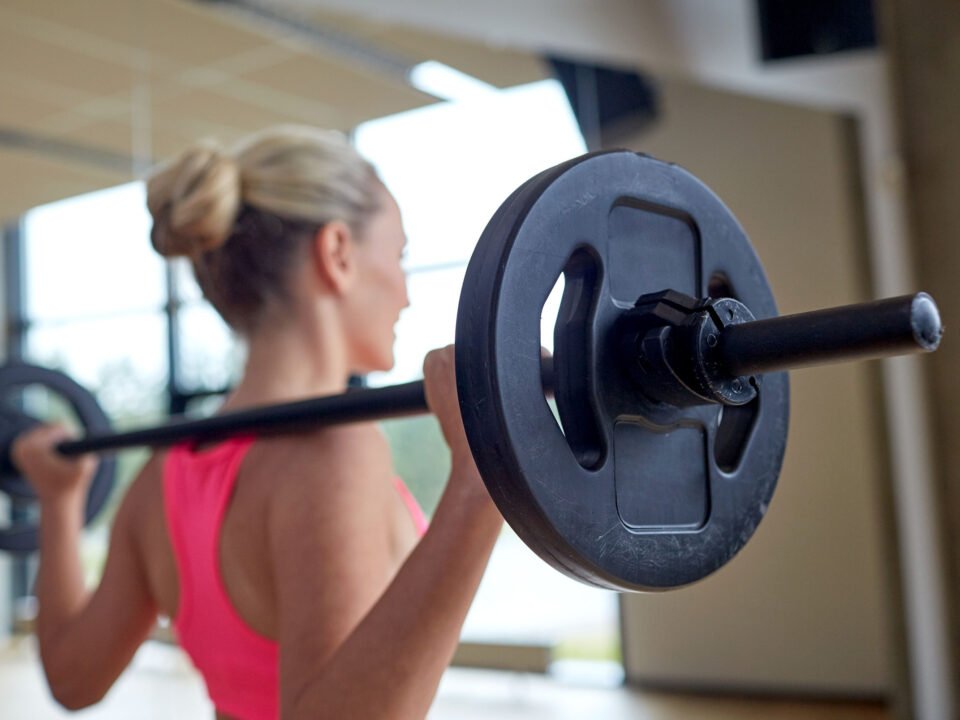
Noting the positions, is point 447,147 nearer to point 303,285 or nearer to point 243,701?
point 303,285

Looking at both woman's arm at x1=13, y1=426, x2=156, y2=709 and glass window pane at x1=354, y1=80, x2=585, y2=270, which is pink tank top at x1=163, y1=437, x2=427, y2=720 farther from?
glass window pane at x1=354, y1=80, x2=585, y2=270

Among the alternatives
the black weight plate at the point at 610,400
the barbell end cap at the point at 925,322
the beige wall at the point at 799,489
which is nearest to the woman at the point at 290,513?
the black weight plate at the point at 610,400

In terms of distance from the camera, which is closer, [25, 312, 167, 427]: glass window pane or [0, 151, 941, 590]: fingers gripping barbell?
[0, 151, 941, 590]: fingers gripping barbell

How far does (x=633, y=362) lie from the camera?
0.63 meters

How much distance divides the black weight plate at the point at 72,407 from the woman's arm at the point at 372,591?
1023 mm

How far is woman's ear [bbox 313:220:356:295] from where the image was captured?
43.8 inches

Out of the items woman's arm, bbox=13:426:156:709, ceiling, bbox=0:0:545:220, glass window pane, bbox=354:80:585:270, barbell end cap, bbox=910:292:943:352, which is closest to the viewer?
barbell end cap, bbox=910:292:943:352

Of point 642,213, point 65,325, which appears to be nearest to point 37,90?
point 65,325

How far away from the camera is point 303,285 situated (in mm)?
1141

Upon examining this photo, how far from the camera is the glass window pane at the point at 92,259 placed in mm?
2219

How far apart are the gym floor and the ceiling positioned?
3.38ft

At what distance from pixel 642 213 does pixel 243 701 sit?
733 millimetres

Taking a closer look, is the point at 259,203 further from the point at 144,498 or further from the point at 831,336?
the point at 831,336

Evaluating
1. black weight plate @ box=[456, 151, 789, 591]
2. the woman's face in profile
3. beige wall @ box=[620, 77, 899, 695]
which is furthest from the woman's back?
beige wall @ box=[620, 77, 899, 695]
